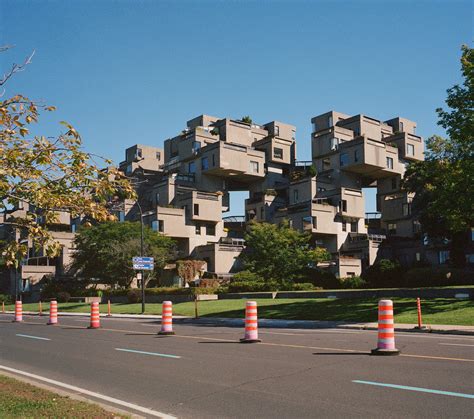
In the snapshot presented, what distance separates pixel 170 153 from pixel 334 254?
33.8 meters

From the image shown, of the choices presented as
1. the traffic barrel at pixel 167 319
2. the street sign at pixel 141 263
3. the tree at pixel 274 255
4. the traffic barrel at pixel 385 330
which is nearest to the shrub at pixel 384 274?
the tree at pixel 274 255

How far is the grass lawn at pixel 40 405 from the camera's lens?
22.8 feet

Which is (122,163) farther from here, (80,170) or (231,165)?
(80,170)

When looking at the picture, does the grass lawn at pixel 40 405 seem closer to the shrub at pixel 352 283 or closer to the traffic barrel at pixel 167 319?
the traffic barrel at pixel 167 319

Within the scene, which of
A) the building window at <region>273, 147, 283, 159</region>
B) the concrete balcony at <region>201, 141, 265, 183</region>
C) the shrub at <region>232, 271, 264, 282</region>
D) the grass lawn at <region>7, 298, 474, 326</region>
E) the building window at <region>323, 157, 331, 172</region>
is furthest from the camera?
the building window at <region>273, 147, 283, 159</region>

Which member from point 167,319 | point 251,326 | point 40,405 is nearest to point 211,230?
point 167,319

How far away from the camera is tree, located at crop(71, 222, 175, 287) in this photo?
174 feet

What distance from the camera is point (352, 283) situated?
170 feet

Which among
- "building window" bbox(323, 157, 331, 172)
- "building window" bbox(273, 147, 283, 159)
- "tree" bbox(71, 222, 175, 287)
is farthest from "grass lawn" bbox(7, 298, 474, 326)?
"building window" bbox(273, 147, 283, 159)

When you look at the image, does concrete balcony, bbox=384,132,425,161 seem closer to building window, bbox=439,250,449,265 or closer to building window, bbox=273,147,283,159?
building window, bbox=273,147,283,159

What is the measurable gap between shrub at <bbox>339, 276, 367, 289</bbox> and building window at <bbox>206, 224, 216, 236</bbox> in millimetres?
21453

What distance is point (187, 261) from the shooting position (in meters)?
59.7

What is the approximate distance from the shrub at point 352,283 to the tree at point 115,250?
665 inches

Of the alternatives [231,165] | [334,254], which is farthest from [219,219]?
[334,254]
